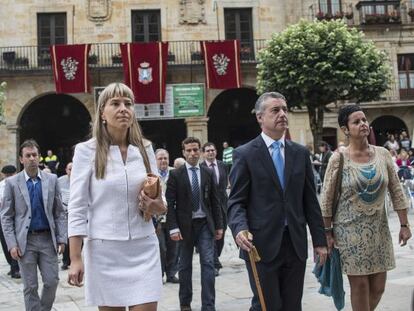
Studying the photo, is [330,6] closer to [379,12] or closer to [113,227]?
[379,12]

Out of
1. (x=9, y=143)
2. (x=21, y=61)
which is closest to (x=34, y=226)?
(x=9, y=143)

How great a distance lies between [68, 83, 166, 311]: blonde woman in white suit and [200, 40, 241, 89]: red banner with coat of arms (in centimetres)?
2101

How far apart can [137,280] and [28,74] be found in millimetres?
23343

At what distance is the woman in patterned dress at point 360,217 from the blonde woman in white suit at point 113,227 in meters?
1.81

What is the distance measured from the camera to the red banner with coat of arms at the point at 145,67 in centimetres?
2381

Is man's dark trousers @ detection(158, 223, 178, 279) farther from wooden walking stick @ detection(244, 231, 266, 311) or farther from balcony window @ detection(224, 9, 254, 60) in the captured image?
balcony window @ detection(224, 9, 254, 60)

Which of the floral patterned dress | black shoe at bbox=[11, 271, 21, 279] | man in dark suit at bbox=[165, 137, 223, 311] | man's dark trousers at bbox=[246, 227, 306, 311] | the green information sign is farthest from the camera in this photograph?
the green information sign

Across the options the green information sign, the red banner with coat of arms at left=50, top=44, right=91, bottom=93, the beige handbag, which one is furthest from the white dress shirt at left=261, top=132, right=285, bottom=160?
the red banner with coat of arms at left=50, top=44, right=91, bottom=93

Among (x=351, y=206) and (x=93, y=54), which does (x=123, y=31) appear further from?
(x=351, y=206)

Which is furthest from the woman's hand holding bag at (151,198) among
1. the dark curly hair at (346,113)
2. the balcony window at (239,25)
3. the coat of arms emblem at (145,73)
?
the balcony window at (239,25)

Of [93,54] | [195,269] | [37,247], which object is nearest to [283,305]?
[37,247]

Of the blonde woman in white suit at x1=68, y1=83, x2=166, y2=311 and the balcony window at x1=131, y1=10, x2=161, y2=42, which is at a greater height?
the balcony window at x1=131, y1=10, x2=161, y2=42

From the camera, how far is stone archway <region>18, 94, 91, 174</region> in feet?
87.9

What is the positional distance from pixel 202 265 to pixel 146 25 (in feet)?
70.6
